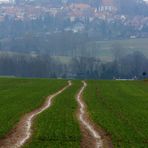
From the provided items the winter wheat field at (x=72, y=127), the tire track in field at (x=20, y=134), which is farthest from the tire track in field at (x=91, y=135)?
the tire track in field at (x=20, y=134)

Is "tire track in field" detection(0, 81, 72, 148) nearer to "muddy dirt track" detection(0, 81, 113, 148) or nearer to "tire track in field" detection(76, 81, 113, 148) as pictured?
"muddy dirt track" detection(0, 81, 113, 148)

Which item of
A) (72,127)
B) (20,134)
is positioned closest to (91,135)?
(72,127)

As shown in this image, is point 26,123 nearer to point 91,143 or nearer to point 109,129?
point 109,129

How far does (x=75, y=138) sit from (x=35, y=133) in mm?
3393

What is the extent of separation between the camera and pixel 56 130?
37500mm

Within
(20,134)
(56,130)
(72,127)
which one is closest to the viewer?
(20,134)

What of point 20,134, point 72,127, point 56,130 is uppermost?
point 20,134

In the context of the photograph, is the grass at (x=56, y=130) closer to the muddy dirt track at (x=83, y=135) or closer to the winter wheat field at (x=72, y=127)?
the winter wheat field at (x=72, y=127)

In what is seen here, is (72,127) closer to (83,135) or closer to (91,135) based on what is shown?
(83,135)

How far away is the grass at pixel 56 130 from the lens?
31570mm

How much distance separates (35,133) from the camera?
3572 cm

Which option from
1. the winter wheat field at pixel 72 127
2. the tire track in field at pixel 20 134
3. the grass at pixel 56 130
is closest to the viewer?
the tire track in field at pixel 20 134

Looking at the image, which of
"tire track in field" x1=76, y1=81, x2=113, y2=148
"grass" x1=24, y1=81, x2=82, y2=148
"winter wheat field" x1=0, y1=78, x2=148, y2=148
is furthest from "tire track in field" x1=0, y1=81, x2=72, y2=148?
"tire track in field" x1=76, y1=81, x2=113, y2=148

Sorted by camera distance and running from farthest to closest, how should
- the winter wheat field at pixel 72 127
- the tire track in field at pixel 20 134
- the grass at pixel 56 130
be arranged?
the winter wheat field at pixel 72 127 → the grass at pixel 56 130 → the tire track in field at pixel 20 134
